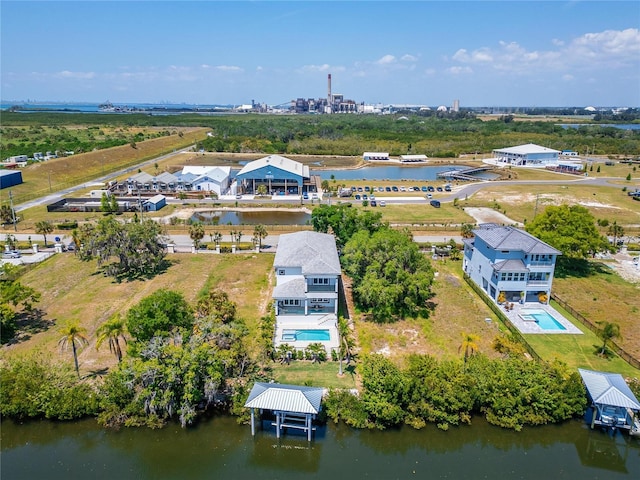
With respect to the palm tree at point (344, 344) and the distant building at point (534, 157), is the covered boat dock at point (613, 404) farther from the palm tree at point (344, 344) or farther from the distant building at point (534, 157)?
the distant building at point (534, 157)

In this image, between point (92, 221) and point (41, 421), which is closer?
point (41, 421)

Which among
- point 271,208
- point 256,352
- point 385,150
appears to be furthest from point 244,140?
point 256,352

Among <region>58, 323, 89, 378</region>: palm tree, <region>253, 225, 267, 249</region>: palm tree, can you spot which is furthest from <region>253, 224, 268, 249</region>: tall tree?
<region>58, 323, 89, 378</region>: palm tree

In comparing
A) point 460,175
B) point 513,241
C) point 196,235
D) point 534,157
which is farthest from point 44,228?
point 534,157

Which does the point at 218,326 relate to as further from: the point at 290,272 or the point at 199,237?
the point at 199,237

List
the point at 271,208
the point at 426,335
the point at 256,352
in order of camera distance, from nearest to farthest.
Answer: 1. the point at 256,352
2. the point at 426,335
3. the point at 271,208

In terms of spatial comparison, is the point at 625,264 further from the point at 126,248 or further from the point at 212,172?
the point at 212,172

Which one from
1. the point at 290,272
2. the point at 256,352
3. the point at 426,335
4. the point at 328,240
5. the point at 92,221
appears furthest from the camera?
the point at 92,221
